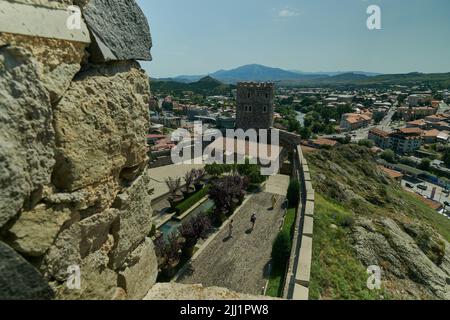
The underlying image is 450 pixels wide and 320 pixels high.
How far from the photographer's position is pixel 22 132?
1494 mm

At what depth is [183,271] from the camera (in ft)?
32.9

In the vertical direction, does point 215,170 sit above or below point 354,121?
below

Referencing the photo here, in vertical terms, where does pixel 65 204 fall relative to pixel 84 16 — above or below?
below

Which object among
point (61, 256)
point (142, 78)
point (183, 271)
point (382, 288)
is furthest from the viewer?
point (183, 271)

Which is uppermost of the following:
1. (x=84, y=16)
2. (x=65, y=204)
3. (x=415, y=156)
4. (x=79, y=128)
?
(x=84, y=16)

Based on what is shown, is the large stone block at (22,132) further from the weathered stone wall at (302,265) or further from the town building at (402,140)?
the town building at (402,140)

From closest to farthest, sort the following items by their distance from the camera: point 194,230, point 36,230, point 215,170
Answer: point 36,230, point 194,230, point 215,170

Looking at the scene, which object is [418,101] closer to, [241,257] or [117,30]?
[241,257]

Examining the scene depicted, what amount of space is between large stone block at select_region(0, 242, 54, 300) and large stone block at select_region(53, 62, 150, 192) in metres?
0.49

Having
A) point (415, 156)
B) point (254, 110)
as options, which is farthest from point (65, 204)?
point (415, 156)

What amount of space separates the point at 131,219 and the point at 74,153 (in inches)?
36.2

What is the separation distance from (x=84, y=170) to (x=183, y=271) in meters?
8.90

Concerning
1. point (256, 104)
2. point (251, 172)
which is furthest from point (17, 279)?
point (256, 104)

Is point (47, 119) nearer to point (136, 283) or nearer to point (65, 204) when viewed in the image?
point (65, 204)
